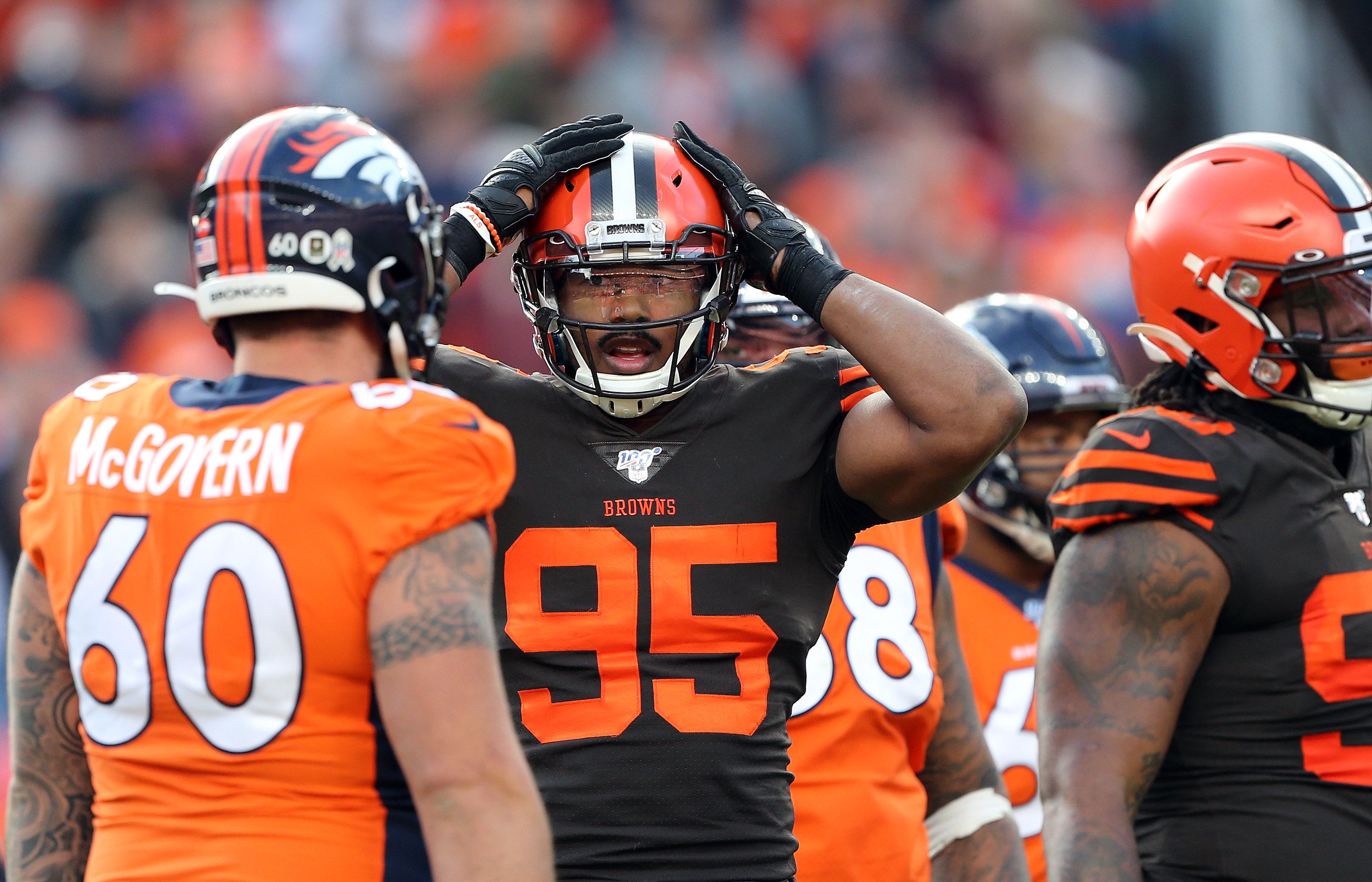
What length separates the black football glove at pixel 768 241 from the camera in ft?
8.70

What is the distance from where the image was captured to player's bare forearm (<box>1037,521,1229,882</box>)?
2.59 meters

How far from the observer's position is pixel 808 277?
2.66 metres

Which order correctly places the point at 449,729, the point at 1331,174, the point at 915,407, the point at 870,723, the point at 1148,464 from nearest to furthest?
the point at 449,729 < the point at 915,407 < the point at 1148,464 < the point at 1331,174 < the point at 870,723

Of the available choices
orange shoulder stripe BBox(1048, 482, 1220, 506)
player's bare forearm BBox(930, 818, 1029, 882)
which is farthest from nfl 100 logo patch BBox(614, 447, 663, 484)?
player's bare forearm BBox(930, 818, 1029, 882)

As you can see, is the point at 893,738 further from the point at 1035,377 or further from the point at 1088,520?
the point at 1035,377

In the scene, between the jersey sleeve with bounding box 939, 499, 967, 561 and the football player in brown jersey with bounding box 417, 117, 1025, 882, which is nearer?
the football player in brown jersey with bounding box 417, 117, 1025, 882

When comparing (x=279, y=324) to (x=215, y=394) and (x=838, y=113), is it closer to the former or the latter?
(x=215, y=394)

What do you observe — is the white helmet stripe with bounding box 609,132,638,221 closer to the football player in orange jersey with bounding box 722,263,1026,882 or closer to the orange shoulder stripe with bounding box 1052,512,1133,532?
the football player in orange jersey with bounding box 722,263,1026,882

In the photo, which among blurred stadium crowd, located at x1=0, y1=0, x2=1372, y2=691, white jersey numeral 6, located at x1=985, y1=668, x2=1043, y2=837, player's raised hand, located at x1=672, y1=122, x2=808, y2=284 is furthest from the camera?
blurred stadium crowd, located at x1=0, y1=0, x2=1372, y2=691

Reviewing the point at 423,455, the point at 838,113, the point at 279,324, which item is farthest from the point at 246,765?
the point at 838,113

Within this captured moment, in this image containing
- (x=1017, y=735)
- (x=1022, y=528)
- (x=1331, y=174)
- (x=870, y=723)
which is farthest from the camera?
(x=1022, y=528)

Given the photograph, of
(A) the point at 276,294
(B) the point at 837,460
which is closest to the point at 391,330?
(A) the point at 276,294

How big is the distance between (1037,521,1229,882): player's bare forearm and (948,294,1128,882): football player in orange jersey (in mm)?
889

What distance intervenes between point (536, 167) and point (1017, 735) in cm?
189
